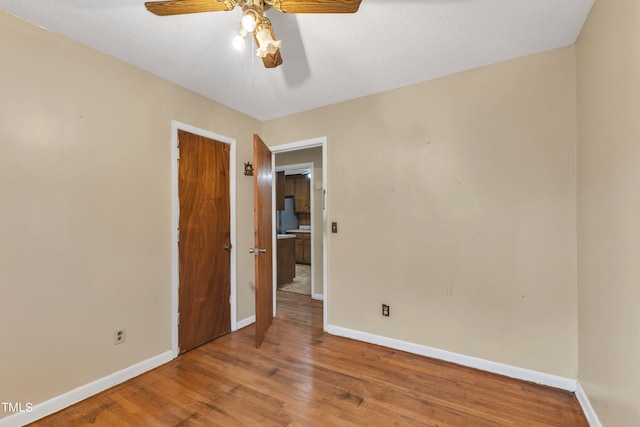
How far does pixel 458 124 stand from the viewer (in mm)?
2236

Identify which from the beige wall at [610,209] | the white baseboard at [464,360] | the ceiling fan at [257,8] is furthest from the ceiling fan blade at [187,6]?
the white baseboard at [464,360]

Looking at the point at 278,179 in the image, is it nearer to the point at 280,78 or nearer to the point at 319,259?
the point at 319,259

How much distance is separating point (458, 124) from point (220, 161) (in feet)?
7.53

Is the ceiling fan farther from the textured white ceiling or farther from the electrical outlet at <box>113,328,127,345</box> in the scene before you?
the electrical outlet at <box>113,328,127,345</box>

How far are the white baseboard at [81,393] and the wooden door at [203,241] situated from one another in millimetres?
258

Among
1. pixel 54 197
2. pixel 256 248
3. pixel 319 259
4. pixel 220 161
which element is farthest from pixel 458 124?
pixel 54 197

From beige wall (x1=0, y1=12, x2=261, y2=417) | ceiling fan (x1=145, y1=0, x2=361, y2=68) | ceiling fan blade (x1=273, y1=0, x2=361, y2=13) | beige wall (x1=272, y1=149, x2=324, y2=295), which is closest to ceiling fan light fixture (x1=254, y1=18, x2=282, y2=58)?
ceiling fan (x1=145, y1=0, x2=361, y2=68)

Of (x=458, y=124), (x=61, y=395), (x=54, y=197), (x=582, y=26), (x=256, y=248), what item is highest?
(x=582, y=26)

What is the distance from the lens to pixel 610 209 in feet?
4.45

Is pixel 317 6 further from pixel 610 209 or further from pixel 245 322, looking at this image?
pixel 245 322

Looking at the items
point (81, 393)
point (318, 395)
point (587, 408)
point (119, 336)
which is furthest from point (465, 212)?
point (81, 393)

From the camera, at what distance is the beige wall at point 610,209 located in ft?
3.76

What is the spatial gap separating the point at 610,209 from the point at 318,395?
203cm

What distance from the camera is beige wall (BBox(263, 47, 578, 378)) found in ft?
6.25
